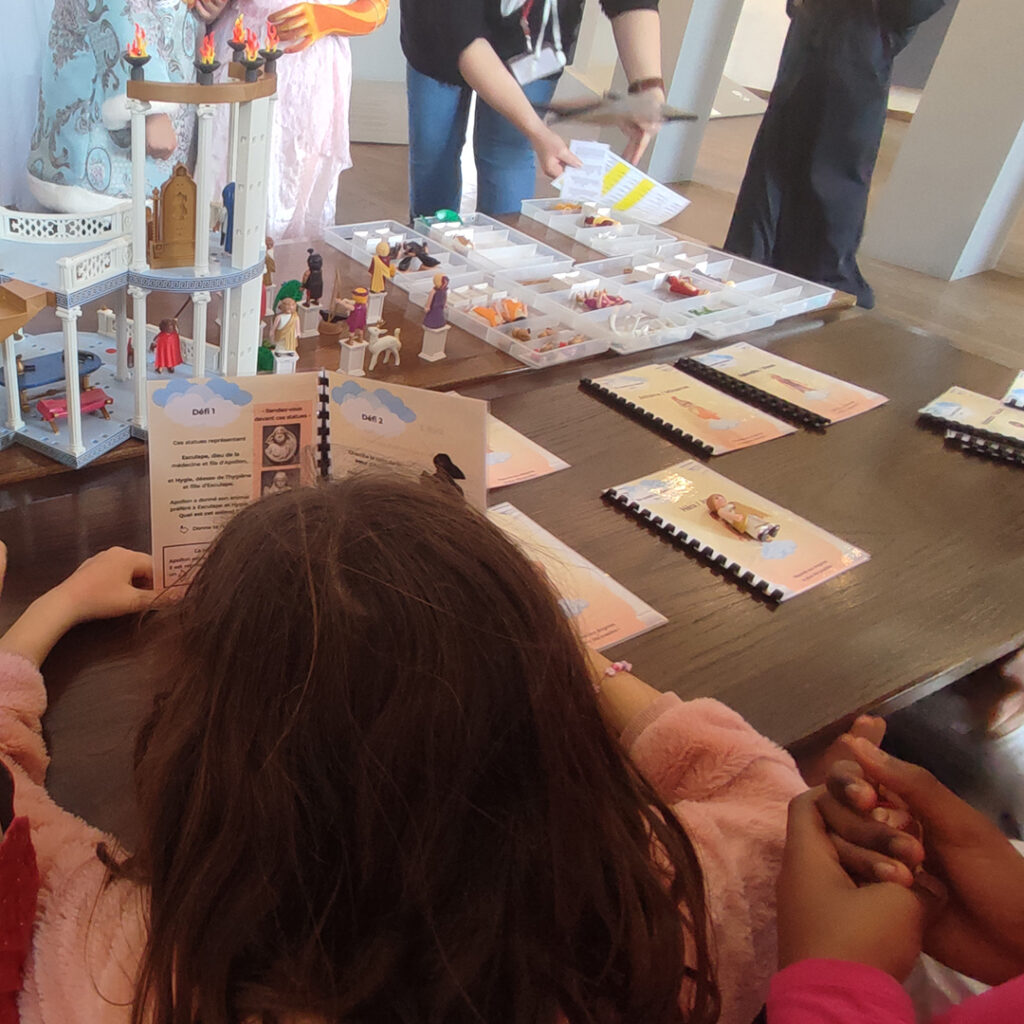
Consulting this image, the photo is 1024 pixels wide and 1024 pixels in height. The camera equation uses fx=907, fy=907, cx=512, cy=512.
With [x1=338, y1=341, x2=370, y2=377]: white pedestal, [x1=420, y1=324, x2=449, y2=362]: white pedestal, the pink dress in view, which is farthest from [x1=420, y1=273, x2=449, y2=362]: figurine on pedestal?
the pink dress

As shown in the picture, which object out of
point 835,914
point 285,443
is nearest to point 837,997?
point 835,914

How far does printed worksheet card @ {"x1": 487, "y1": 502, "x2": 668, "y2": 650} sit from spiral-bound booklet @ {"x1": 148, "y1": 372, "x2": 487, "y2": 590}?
5.1 inches

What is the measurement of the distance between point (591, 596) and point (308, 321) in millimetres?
671

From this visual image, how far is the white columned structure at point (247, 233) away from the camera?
86 centimetres

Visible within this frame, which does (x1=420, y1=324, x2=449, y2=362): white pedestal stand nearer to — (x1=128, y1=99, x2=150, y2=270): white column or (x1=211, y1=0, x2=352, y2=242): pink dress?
(x1=128, y1=99, x2=150, y2=270): white column

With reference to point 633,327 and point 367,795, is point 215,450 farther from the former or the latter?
point 633,327

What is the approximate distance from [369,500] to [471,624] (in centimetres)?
8

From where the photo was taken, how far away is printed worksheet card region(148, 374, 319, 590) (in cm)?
67

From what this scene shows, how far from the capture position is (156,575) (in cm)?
72

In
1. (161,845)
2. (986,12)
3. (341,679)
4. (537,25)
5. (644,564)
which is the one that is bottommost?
(644,564)

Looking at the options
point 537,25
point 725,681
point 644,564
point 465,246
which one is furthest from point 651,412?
point 537,25

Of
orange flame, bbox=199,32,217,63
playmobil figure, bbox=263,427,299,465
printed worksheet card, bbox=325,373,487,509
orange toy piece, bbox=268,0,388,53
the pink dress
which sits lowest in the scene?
the pink dress

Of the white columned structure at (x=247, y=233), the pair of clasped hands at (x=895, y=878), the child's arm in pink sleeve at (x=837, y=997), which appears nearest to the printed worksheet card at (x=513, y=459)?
the white columned structure at (x=247, y=233)

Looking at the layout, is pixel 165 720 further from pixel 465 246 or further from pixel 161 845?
pixel 465 246
